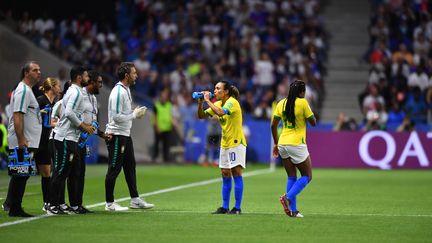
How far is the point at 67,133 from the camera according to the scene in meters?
14.2

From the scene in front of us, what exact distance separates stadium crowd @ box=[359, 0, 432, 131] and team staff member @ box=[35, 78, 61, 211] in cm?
1622

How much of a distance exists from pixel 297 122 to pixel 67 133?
3.57 meters

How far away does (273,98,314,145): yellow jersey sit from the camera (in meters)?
14.1

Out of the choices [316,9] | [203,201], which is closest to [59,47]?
[316,9]

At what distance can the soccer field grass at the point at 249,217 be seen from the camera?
38.3 ft

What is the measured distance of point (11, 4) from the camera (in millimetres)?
31578

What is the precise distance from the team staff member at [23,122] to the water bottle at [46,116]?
1.21 meters

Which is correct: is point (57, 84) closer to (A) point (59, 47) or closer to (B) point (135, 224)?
→ (B) point (135, 224)

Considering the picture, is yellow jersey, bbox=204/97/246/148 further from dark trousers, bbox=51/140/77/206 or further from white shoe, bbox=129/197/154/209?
dark trousers, bbox=51/140/77/206

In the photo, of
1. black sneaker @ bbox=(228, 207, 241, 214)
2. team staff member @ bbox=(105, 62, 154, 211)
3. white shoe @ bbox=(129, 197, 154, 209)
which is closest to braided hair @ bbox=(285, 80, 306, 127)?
black sneaker @ bbox=(228, 207, 241, 214)

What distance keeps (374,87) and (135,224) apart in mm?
20454

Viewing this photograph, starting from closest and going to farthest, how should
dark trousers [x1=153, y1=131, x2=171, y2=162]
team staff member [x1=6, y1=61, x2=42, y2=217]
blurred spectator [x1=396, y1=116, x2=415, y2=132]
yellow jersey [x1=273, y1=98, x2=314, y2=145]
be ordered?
team staff member [x1=6, y1=61, x2=42, y2=217] < yellow jersey [x1=273, y1=98, x2=314, y2=145] < blurred spectator [x1=396, y1=116, x2=415, y2=132] < dark trousers [x1=153, y1=131, x2=171, y2=162]

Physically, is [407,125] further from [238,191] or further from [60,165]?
[60,165]

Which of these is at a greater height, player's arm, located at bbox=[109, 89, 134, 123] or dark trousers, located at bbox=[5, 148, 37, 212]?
player's arm, located at bbox=[109, 89, 134, 123]
